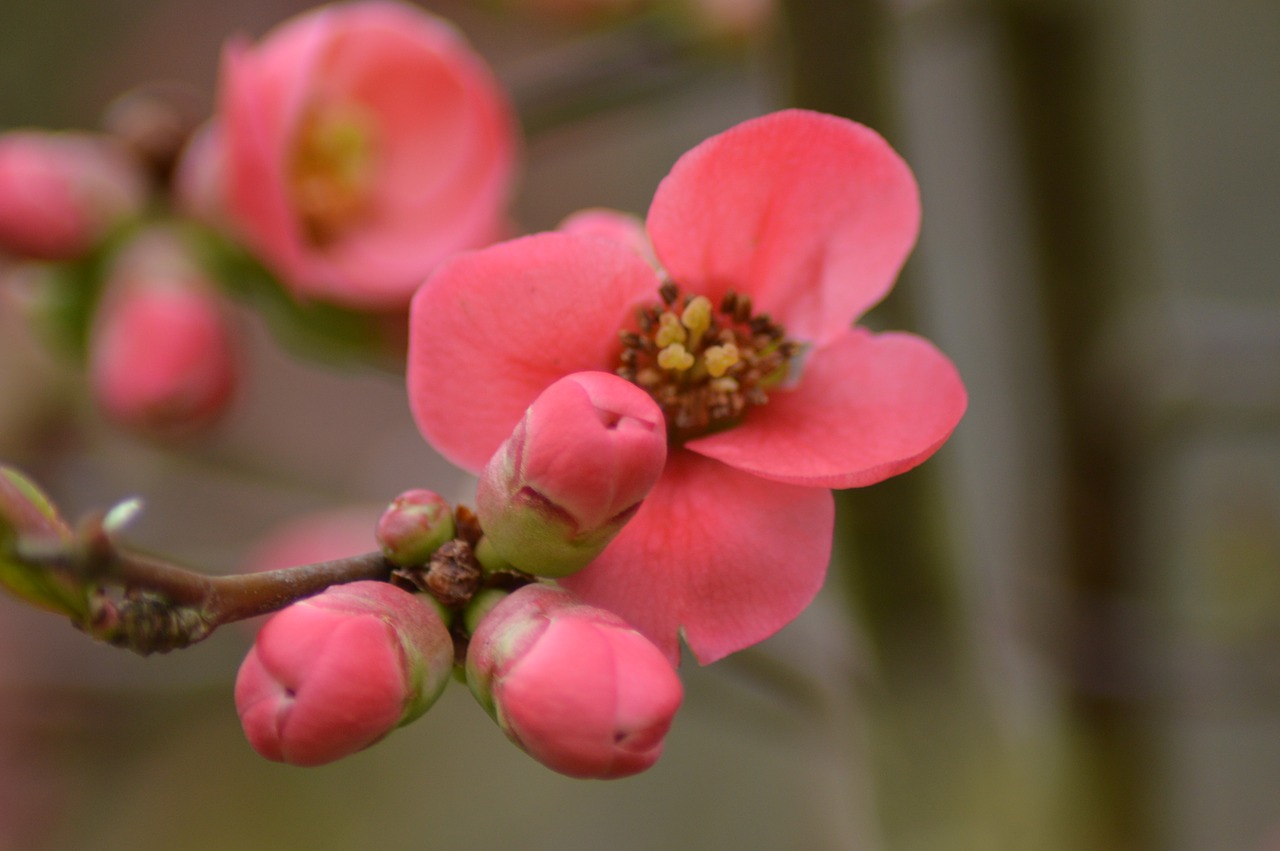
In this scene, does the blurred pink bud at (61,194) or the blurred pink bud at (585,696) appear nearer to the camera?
the blurred pink bud at (585,696)

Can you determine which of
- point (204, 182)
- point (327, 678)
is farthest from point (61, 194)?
point (327, 678)

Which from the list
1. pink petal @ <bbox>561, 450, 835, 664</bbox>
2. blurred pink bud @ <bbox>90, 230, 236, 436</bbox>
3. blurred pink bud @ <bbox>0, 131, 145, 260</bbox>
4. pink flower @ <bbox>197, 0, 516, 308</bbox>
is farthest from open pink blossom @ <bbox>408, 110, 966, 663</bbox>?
blurred pink bud @ <bbox>0, 131, 145, 260</bbox>

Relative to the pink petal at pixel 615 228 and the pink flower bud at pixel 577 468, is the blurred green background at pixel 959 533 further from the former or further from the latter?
the pink flower bud at pixel 577 468

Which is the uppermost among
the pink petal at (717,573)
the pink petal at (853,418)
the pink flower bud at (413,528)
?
the pink petal at (853,418)

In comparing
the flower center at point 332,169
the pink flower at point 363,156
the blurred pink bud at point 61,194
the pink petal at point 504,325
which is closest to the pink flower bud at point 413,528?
the pink petal at point 504,325

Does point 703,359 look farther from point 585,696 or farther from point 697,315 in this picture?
point 585,696

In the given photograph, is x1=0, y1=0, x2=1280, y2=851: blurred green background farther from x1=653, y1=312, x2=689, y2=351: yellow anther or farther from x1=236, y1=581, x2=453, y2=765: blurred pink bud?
x1=236, y1=581, x2=453, y2=765: blurred pink bud
